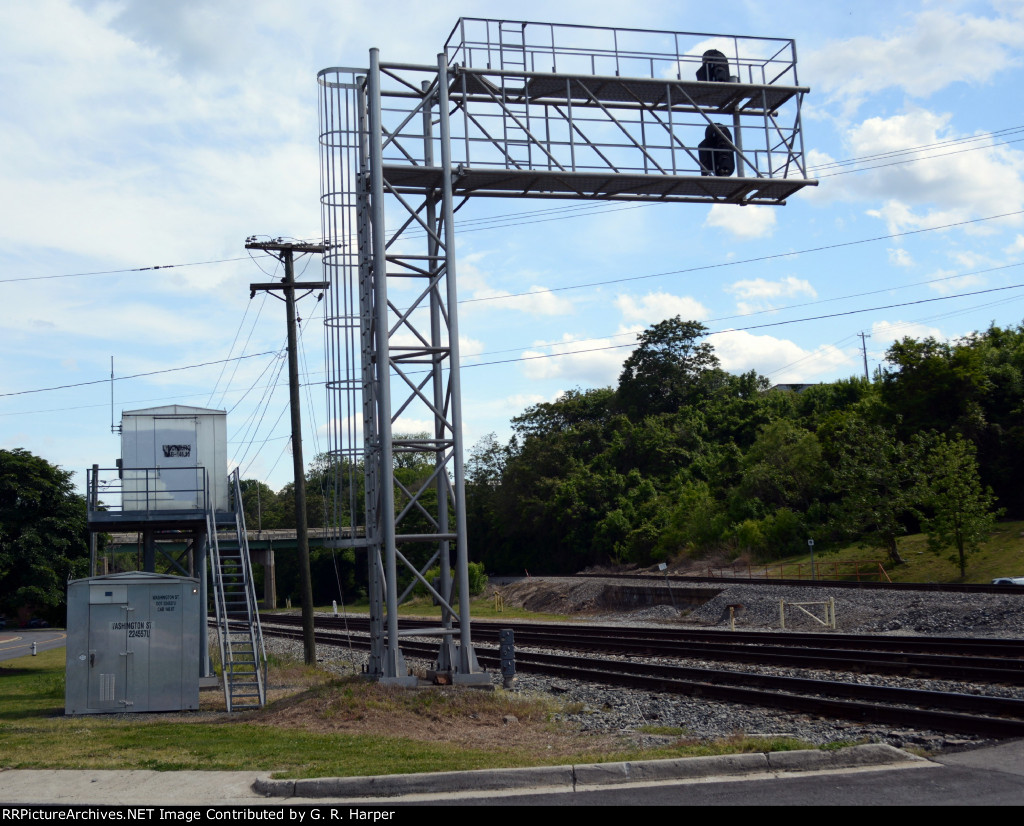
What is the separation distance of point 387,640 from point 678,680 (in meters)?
4.88

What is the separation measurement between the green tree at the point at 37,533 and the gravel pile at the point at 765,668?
7.49m

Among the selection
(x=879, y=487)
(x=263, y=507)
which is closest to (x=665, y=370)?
(x=879, y=487)

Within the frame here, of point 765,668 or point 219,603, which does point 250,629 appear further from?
point 765,668

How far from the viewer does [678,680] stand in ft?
50.5

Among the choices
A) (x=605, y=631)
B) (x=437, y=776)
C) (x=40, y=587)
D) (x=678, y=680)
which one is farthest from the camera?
(x=40, y=587)

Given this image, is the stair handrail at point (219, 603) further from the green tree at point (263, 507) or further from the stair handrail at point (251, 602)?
the green tree at point (263, 507)

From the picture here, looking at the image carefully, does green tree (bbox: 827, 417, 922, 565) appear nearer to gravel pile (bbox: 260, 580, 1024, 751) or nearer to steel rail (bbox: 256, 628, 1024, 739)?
gravel pile (bbox: 260, 580, 1024, 751)

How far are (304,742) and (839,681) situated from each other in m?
8.22

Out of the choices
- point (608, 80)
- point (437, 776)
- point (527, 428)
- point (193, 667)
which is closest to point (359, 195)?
point (608, 80)

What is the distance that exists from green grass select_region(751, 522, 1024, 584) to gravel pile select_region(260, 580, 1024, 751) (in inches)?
296

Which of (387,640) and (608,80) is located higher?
(608,80)

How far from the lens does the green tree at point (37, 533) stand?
99.5ft

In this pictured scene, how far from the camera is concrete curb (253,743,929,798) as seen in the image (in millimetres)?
7719

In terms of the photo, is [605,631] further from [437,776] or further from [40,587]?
[437,776]
